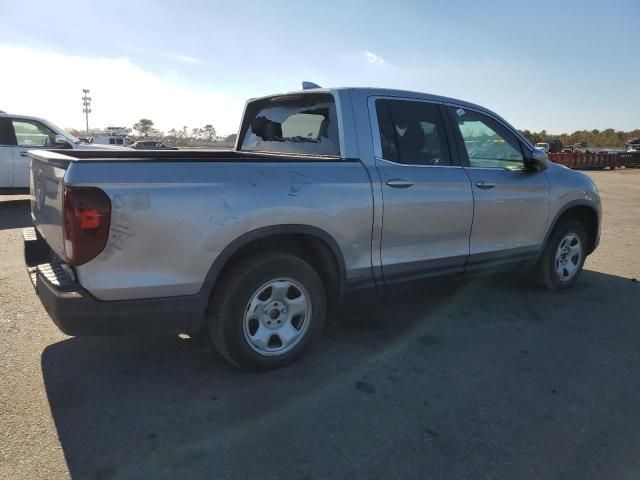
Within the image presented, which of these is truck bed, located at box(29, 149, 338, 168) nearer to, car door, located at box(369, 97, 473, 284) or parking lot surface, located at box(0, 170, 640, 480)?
car door, located at box(369, 97, 473, 284)

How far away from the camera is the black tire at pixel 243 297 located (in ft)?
9.92

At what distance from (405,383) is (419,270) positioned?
0.98m

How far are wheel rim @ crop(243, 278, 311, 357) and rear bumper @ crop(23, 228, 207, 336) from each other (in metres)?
0.37

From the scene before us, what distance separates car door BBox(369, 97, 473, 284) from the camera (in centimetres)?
362

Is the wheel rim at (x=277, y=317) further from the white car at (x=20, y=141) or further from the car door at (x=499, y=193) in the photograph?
the white car at (x=20, y=141)

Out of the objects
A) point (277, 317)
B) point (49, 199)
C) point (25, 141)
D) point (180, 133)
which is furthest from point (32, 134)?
point (180, 133)

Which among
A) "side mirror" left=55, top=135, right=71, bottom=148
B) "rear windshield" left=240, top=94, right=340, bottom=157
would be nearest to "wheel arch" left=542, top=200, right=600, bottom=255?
"rear windshield" left=240, top=94, right=340, bottom=157

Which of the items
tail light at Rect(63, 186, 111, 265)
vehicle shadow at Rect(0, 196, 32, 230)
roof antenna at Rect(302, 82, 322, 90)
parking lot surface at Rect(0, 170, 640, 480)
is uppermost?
roof antenna at Rect(302, 82, 322, 90)

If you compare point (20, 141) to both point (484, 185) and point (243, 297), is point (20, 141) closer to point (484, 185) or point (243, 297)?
point (243, 297)

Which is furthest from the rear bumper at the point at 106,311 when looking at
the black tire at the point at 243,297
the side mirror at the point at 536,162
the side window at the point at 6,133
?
the side window at the point at 6,133

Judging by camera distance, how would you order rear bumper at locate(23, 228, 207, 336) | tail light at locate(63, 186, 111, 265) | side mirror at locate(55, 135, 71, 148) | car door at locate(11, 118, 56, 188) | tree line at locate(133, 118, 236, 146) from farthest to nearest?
tree line at locate(133, 118, 236, 146)
side mirror at locate(55, 135, 71, 148)
car door at locate(11, 118, 56, 188)
rear bumper at locate(23, 228, 207, 336)
tail light at locate(63, 186, 111, 265)

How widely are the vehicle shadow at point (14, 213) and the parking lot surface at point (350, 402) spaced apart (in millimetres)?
4694

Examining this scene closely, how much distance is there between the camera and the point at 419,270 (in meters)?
3.89

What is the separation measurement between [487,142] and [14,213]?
363 inches
